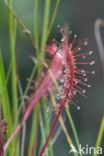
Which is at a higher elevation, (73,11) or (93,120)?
(73,11)

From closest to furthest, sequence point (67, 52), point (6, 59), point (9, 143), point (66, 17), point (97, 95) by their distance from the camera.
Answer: point (67, 52)
point (9, 143)
point (6, 59)
point (66, 17)
point (97, 95)

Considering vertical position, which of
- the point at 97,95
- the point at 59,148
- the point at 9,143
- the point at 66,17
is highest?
the point at 66,17

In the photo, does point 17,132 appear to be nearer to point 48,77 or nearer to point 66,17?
point 48,77

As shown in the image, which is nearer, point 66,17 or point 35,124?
point 35,124

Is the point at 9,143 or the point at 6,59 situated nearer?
the point at 9,143

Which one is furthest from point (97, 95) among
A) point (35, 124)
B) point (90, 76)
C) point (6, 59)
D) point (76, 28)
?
point (35, 124)

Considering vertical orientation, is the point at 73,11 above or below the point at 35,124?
above

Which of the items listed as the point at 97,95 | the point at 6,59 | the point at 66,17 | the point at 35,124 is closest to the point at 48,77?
the point at 35,124

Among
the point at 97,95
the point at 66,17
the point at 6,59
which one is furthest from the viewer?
the point at 97,95

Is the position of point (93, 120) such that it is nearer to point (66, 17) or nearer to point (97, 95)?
point (97, 95)
